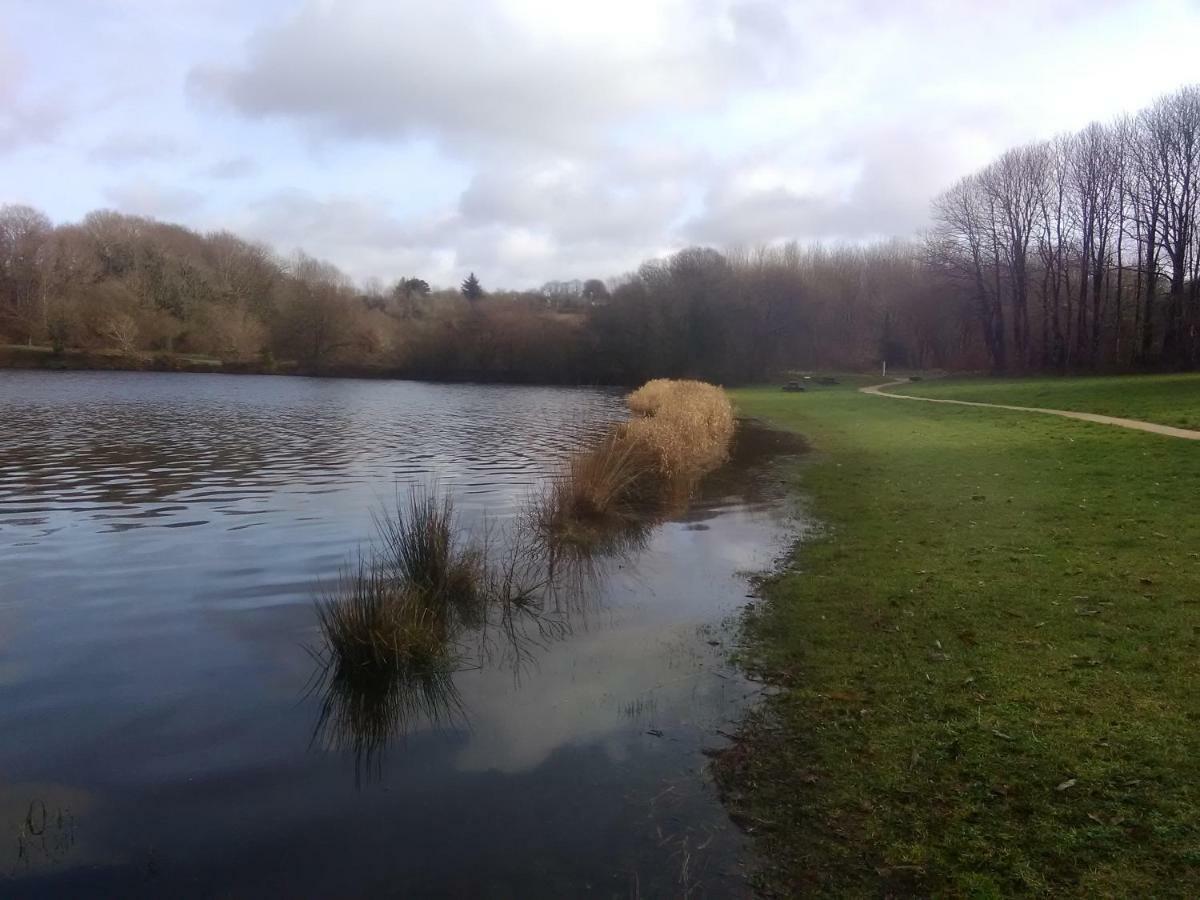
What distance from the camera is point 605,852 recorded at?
467cm

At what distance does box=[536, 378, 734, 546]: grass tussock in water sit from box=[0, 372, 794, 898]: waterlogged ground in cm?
112

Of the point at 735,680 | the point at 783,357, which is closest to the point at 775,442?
the point at 735,680

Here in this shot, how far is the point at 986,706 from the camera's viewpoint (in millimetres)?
5676

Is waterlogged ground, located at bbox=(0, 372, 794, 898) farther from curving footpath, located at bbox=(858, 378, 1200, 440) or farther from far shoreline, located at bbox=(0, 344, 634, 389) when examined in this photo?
far shoreline, located at bbox=(0, 344, 634, 389)

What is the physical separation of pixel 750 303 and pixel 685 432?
49707 millimetres

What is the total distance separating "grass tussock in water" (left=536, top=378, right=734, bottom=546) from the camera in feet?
44.3

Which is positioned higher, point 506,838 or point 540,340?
point 540,340

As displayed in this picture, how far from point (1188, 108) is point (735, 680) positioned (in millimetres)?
49733

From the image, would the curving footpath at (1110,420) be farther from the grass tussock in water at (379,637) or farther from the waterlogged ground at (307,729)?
the grass tussock in water at (379,637)

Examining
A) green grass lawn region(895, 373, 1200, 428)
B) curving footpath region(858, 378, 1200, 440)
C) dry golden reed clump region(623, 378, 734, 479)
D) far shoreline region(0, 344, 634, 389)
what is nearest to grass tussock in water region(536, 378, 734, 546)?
dry golden reed clump region(623, 378, 734, 479)

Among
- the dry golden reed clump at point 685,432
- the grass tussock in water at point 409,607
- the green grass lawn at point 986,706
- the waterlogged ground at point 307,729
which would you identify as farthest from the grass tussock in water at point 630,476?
the green grass lawn at point 986,706

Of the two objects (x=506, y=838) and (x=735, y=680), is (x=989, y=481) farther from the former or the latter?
(x=506, y=838)

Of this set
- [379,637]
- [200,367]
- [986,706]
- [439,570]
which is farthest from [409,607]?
[200,367]

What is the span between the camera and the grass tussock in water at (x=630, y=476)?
44.3 feet
